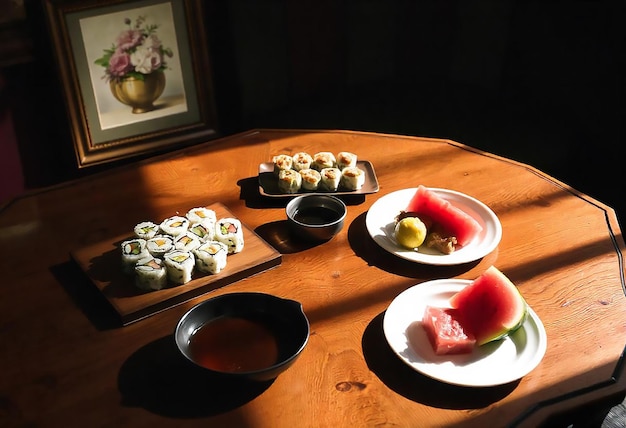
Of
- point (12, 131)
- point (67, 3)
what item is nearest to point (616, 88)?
point (67, 3)

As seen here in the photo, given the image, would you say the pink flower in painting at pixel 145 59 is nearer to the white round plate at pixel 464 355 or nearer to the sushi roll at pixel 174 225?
the sushi roll at pixel 174 225

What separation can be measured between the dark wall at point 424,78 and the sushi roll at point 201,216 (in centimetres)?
132

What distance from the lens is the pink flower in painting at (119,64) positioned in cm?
289

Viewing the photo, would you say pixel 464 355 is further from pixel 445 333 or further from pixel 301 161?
pixel 301 161

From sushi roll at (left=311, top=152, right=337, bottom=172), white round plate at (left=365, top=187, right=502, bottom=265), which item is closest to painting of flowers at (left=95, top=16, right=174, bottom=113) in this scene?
sushi roll at (left=311, top=152, right=337, bottom=172)

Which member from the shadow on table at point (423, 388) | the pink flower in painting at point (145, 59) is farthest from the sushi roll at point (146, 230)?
the pink flower in painting at point (145, 59)

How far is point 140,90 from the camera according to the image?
3.01 m

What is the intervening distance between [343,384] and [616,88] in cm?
218

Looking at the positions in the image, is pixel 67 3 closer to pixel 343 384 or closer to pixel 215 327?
pixel 215 327

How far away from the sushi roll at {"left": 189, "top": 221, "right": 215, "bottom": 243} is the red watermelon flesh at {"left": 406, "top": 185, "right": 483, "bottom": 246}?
0.55 m

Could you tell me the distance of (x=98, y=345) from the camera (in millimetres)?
1518

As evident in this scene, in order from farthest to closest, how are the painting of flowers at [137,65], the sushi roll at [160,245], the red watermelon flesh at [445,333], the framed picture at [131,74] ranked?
the painting of flowers at [137,65] → the framed picture at [131,74] → the sushi roll at [160,245] → the red watermelon flesh at [445,333]

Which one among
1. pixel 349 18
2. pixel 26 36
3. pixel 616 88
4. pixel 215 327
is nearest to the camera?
pixel 215 327

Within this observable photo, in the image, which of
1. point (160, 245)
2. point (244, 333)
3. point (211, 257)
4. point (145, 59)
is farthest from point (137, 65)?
point (244, 333)
